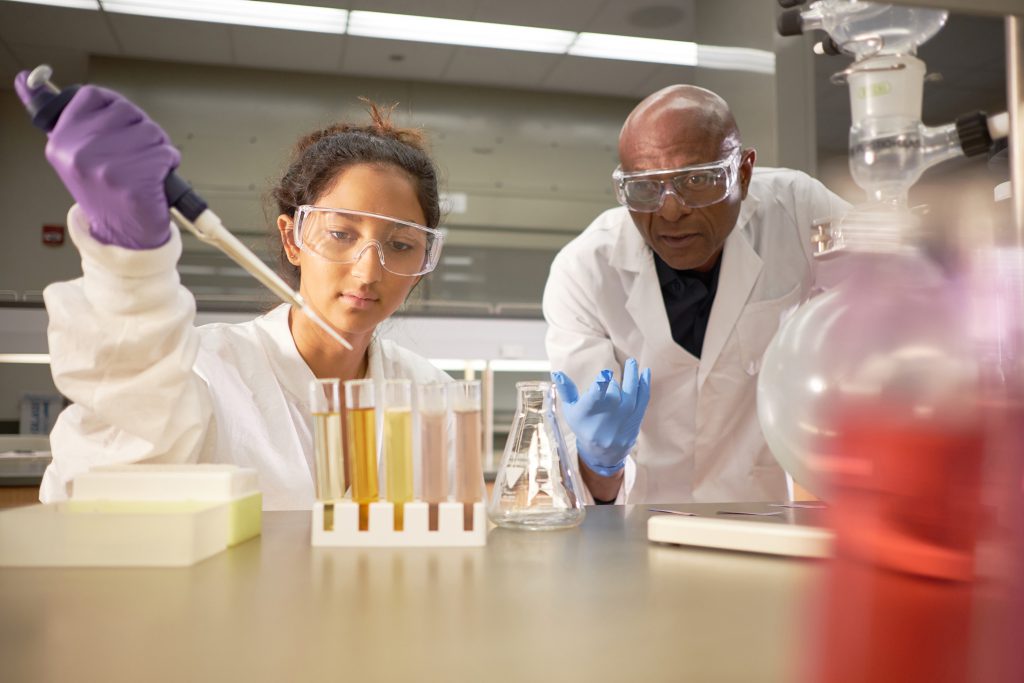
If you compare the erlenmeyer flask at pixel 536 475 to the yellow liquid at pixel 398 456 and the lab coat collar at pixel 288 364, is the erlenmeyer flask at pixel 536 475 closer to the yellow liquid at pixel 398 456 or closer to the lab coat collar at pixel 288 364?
the yellow liquid at pixel 398 456

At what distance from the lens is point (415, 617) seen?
0.58 m

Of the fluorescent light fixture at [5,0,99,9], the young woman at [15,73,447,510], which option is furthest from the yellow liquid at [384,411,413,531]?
the fluorescent light fixture at [5,0,99,9]

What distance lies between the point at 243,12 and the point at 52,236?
8.27ft

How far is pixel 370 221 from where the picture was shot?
156cm

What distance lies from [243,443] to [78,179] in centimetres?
66

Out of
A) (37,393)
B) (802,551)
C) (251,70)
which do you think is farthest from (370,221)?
(251,70)

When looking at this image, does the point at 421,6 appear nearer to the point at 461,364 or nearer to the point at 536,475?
the point at 461,364

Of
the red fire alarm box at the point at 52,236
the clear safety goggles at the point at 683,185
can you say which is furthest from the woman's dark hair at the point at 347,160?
the red fire alarm box at the point at 52,236

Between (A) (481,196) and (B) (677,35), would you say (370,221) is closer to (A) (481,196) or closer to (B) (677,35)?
(B) (677,35)

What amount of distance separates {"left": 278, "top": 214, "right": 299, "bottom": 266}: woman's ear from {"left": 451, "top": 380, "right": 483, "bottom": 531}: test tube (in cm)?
95

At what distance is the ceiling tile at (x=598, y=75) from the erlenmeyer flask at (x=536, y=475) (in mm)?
6087

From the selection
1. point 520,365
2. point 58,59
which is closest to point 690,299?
point 520,365

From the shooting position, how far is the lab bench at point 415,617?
1.55ft

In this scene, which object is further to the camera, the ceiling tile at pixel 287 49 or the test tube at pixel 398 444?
the ceiling tile at pixel 287 49
